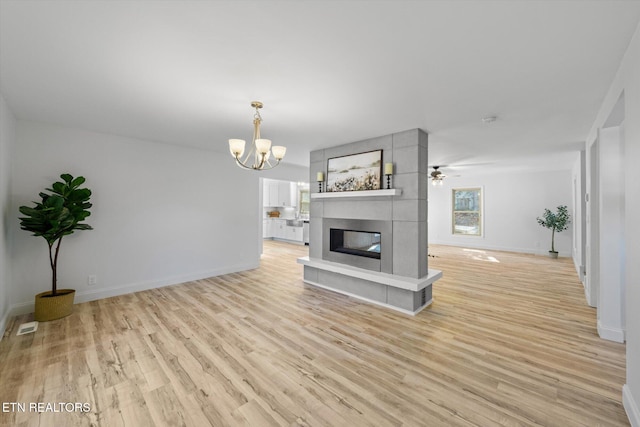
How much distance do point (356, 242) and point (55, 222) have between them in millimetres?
3889

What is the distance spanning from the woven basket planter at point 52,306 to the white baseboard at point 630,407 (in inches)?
209

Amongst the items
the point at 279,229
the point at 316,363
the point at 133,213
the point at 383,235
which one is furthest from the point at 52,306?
the point at 279,229

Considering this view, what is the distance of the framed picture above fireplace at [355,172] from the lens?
3.88 meters

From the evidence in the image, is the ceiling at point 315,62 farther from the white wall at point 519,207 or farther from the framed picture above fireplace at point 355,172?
the white wall at point 519,207

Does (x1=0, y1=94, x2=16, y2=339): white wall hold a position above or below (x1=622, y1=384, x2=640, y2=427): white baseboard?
above

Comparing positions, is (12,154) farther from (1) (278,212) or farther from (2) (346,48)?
(1) (278,212)

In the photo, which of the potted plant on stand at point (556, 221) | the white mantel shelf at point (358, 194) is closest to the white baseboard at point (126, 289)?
the white mantel shelf at point (358, 194)

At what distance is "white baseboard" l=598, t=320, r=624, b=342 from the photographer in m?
2.69

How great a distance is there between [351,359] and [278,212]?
27.8 feet

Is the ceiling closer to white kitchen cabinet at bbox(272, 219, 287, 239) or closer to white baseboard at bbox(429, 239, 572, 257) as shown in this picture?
white baseboard at bbox(429, 239, 572, 257)

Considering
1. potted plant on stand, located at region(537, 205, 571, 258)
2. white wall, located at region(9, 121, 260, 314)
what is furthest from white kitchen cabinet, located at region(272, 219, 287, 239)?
potted plant on stand, located at region(537, 205, 571, 258)

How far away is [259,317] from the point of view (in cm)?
327

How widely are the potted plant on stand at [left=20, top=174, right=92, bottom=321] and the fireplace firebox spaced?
348cm

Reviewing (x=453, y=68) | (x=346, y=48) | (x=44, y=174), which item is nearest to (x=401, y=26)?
(x=346, y=48)
